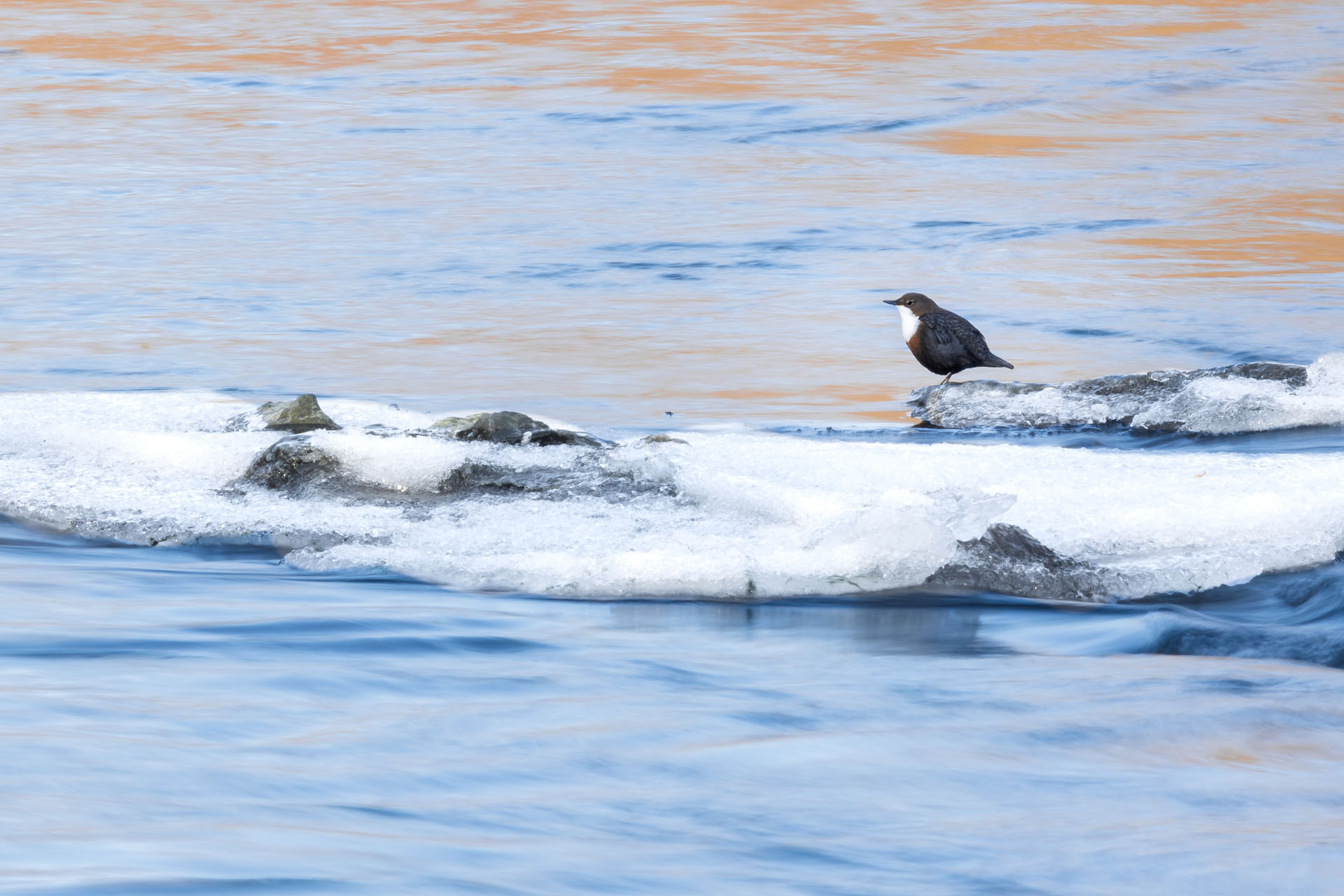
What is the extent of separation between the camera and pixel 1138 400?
7.48 meters

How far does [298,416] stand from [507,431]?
2.87ft

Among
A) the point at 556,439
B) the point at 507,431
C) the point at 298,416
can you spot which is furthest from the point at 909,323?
the point at 298,416

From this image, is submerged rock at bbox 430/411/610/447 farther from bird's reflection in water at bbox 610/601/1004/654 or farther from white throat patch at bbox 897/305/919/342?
white throat patch at bbox 897/305/919/342

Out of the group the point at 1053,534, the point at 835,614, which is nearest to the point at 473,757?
the point at 835,614

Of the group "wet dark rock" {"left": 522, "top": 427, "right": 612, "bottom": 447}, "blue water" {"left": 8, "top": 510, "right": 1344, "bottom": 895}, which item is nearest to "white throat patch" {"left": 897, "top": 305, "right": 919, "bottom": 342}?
"wet dark rock" {"left": 522, "top": 427, "right": 612, "bottom": 447}

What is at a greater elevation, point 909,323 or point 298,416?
point 909,323

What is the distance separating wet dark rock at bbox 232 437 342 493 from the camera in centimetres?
553

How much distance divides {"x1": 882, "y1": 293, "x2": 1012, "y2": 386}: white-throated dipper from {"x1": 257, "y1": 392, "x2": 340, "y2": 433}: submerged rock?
2.88 m

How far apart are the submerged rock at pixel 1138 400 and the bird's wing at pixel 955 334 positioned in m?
0.24

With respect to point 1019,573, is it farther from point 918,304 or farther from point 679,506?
point 918,304

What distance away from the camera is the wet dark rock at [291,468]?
18.1 feet

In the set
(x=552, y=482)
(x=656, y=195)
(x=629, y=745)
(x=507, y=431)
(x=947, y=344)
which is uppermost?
(x=656, y=195)

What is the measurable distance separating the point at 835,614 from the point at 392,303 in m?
7.10

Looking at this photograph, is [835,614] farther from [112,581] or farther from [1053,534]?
[112,581]
